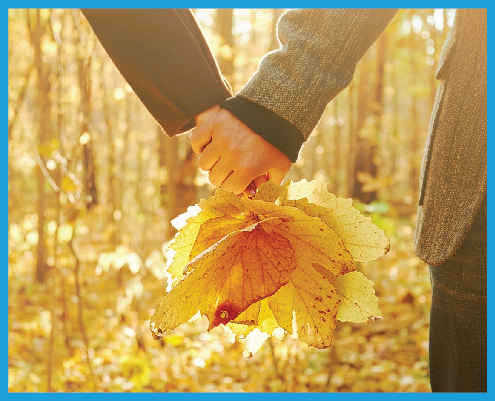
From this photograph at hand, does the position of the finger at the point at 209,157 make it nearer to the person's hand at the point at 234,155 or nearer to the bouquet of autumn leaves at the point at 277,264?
the person's hand at the point at 234,155

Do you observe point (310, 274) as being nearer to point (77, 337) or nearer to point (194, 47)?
point (194, 47)

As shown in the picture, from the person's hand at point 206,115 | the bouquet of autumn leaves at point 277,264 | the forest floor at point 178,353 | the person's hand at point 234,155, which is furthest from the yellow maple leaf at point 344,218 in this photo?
the forest floor at point 178,353

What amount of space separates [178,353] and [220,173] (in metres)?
3.30

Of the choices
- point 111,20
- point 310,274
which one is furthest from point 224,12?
point 310,274

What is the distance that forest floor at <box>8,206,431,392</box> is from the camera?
3.03 metres

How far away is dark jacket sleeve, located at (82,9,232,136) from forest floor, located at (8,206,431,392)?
1.95m

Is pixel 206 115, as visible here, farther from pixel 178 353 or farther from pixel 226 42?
pixel 226 42

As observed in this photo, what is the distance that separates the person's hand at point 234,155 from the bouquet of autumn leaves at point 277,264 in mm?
213

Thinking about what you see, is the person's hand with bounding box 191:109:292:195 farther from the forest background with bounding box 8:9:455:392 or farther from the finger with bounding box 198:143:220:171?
the forest background with bounding box 8:9:455:392

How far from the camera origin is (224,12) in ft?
16.5

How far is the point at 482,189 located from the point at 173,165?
4.10 meters

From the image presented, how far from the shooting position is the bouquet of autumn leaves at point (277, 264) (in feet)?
1.61

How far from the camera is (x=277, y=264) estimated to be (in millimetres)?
512

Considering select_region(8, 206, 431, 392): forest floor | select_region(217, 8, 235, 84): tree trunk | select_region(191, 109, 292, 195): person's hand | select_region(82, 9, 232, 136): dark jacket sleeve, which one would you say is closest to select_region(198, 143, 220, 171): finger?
select_region(191, 109, 292, 195): person's hand
